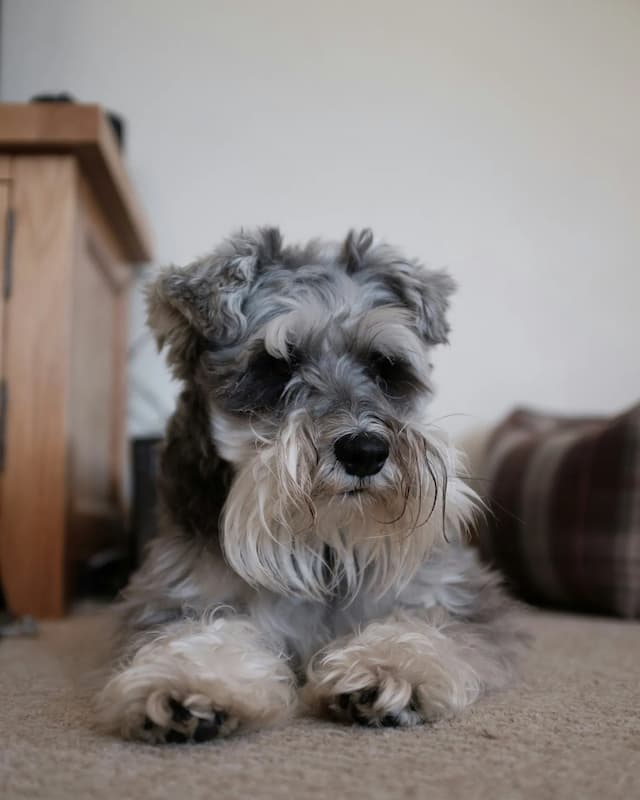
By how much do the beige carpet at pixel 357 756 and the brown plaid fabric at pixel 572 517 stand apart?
998 mm

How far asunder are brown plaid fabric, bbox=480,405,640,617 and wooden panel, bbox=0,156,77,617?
1198mm

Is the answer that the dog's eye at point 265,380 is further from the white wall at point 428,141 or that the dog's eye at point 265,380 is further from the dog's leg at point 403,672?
the white wall at point 428,141

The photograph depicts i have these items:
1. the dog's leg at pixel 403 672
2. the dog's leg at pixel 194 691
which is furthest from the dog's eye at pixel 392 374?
the dog's leg at pixel 194 691

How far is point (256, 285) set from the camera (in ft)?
4.86

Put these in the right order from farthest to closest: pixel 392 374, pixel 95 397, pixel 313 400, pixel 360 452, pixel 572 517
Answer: pixel 95 397 → pixel 572 517 → pixel 392 374 → pixel 313 400 → pixel 360 452

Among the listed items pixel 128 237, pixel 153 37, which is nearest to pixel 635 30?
pixel 153 37

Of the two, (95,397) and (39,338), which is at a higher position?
(39,338)

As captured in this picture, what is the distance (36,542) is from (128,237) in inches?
46.5

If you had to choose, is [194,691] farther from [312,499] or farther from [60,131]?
[60,131]

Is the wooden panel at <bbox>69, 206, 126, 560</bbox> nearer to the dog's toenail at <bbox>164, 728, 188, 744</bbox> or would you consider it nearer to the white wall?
the white wall

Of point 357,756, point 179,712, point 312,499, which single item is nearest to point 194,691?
point 179,712

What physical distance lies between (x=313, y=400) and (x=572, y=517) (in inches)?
53.5

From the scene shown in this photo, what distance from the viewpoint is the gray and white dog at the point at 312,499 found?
1209 mm

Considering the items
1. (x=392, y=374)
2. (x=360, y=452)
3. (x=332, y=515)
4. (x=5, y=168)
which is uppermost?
(x=5, y=168)
